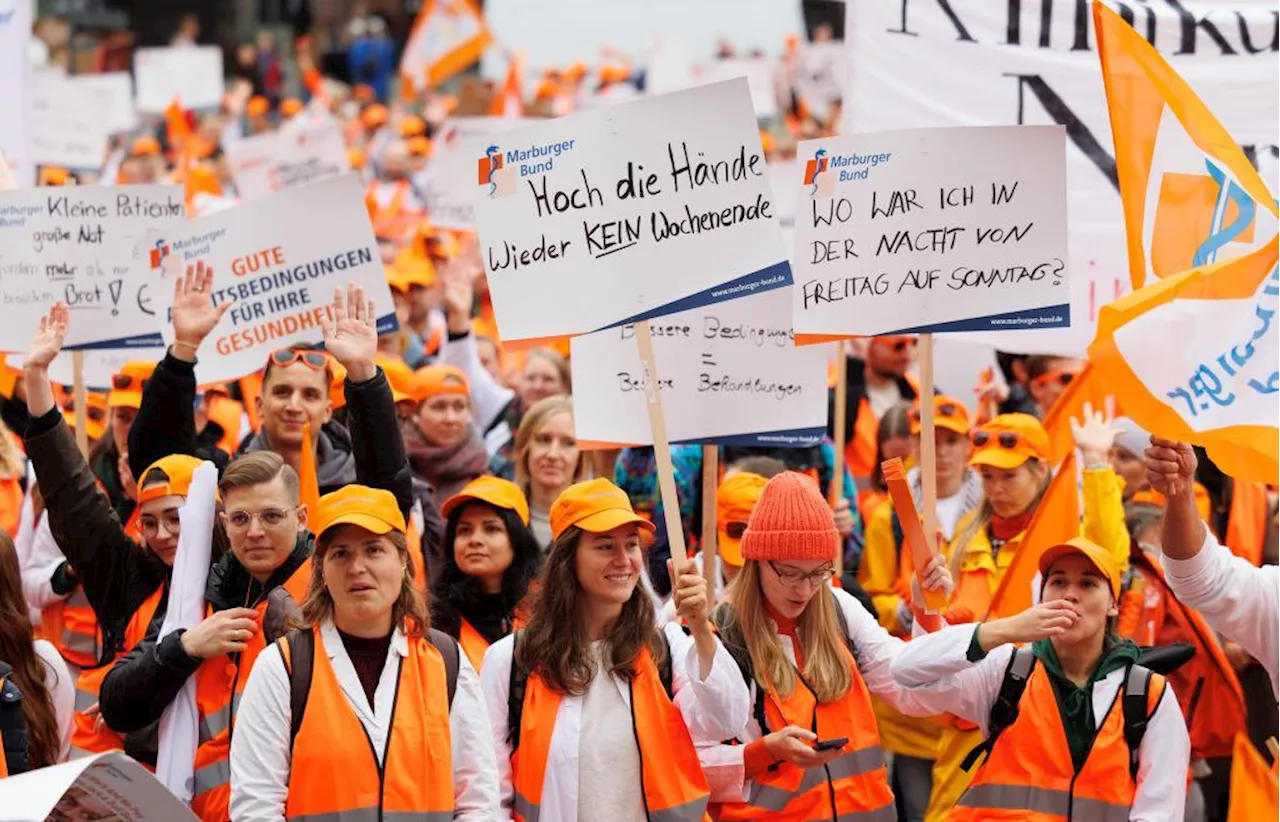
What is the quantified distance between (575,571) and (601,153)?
1.25 m

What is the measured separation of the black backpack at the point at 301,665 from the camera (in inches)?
188

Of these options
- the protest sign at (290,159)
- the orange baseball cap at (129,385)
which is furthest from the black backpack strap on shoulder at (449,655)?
the protest sign at (290,159)

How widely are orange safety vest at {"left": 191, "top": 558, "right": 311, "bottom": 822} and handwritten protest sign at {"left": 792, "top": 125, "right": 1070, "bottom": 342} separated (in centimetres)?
198

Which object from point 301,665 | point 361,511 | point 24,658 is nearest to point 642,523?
point 361,511

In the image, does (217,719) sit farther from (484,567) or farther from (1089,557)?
(1089,557)

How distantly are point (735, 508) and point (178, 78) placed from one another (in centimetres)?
1329

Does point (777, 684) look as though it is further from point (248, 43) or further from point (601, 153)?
point (248, 43)

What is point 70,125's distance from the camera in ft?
44.6

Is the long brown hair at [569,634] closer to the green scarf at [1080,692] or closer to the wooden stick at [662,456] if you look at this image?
the wooden stick at [662,456]

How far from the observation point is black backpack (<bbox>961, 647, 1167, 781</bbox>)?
17.3 ft

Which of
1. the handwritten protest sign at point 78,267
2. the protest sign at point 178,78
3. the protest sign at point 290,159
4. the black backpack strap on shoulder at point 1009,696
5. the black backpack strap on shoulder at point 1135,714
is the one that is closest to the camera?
the black backpack strap on shoulder at point 1135,714

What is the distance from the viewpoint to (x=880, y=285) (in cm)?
613

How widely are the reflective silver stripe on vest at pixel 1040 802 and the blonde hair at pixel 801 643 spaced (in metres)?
0.47

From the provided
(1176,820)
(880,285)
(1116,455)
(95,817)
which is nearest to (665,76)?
(1116,455)
